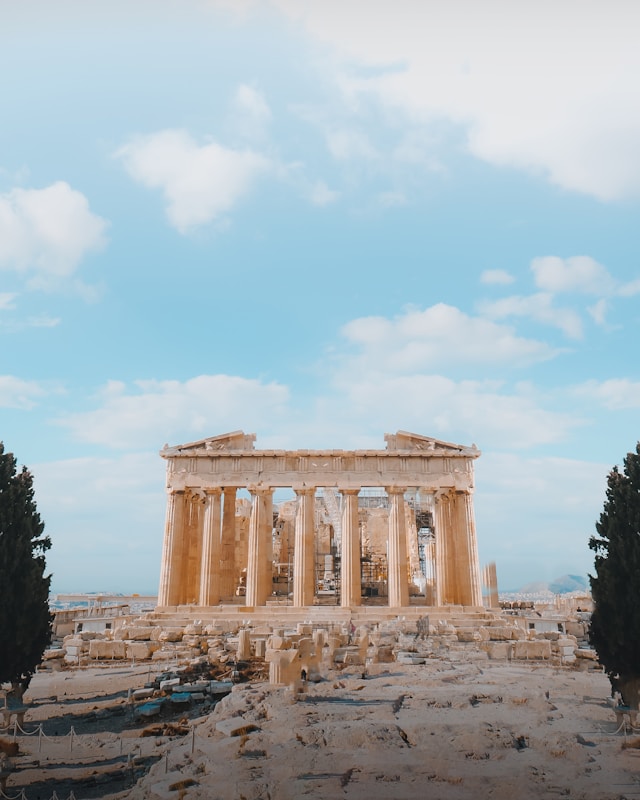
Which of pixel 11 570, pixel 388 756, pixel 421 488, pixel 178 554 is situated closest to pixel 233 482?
pixel 178 554

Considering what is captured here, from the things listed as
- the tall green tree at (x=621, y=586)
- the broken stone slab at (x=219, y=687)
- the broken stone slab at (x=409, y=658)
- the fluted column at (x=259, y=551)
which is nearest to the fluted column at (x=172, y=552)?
the fluted column at (x=259, y=551)

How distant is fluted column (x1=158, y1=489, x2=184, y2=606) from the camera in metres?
31.7

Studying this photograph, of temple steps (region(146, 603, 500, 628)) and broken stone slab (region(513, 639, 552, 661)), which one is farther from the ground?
temple steps (region(146, 603, 500, 628))

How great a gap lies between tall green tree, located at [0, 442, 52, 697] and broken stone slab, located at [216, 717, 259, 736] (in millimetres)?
4154

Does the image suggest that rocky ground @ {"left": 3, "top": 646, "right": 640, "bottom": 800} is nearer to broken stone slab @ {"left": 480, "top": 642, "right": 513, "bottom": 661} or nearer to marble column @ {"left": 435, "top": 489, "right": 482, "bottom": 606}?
broken stone slab @ {"left": 480, "top": 642, "right": 513, "bottom": 661}

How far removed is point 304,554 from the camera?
32625 millimetres

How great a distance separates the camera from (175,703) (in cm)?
1397

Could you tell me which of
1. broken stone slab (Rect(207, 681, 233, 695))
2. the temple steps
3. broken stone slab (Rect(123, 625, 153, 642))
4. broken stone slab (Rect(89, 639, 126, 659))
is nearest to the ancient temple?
the temple steps

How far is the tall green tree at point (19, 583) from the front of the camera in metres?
11.7

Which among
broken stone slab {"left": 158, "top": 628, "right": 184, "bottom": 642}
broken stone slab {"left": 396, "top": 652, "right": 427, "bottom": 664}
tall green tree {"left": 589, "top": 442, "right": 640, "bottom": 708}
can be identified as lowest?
broken stone slab {"left": 396, "top": 652, "right": 427, "bottom": 664}

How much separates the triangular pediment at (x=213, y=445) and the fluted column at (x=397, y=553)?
342 inches

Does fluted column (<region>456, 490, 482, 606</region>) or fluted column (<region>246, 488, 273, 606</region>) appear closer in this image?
fluted column (<region>246, 488, 273, 606</region>)

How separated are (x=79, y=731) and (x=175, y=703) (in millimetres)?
2224

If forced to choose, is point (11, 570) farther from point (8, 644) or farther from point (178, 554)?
point (178, 554)
